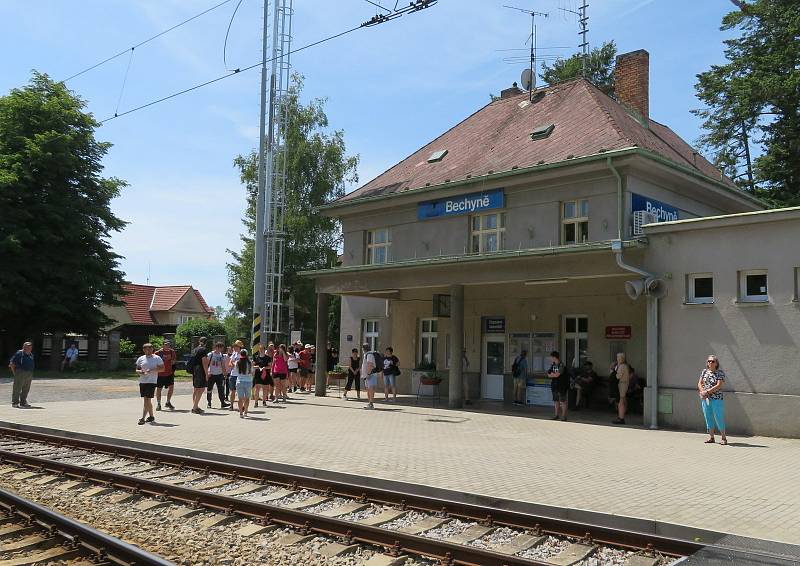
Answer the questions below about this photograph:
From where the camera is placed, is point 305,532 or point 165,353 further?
point 165,353

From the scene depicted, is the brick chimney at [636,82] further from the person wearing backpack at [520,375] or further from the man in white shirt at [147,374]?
the man in white shirt at [147,374]

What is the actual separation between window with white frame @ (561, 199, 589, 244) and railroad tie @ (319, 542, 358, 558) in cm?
1470

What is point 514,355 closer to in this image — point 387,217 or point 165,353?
point 387,217

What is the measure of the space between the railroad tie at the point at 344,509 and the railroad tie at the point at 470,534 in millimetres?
1390

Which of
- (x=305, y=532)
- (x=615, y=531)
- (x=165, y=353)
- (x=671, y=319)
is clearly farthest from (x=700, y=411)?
(x=165, y=353)

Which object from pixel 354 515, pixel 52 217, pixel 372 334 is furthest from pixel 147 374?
Answer: pixel 52 217

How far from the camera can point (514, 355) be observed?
2261cm

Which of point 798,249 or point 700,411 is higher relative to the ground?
point 798,249

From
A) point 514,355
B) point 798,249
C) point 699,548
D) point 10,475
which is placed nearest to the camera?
point 699,548

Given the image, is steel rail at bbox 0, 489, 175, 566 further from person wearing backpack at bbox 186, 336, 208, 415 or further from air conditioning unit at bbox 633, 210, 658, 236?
air conditioning unit at bbox 633, 210, 658, 236

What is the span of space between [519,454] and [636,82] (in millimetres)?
18496

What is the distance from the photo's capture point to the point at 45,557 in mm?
6383

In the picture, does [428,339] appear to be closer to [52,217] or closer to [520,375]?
[520,375]

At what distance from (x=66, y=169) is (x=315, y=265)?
1483cm
